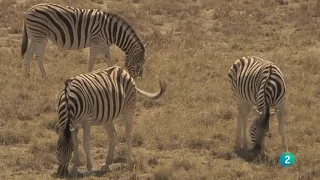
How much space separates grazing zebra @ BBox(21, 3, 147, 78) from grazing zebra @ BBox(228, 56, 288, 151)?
3966 mm

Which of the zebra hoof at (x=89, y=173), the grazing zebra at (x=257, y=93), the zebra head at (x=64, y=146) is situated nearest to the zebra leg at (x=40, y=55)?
the grazing zebra at (x=257, y=93)

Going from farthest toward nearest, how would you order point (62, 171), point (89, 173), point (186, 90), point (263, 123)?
1. point (186, 90)
2. point (263, 123)
3. point (89, 173)
4. point (62, 171)

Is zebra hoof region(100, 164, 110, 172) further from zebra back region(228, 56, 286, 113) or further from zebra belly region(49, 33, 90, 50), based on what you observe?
zebra belly region(49, 33, 90, 50)

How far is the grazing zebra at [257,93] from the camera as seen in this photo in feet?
34.0

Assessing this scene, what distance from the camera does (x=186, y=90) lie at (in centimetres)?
1468

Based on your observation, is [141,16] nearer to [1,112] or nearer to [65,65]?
[65,65]

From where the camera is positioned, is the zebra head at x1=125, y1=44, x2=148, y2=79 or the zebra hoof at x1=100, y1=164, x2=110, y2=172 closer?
the zebra hoof at x1=100, y1=164, x2=110, y2=172

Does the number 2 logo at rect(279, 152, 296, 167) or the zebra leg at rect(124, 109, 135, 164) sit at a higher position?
the zebra leg at rect(124, 109, 135, 164)

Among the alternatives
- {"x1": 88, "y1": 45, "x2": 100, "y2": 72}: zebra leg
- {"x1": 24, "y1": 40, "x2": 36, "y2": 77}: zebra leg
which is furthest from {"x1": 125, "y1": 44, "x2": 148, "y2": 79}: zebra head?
{"x1": 24, "y1": 40, "x2": 36, "y2": 77}: zebra leg

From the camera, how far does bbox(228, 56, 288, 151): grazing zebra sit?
10375 millimetres

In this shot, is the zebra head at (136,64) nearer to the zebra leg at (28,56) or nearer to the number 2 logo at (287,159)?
the zebra leg at (28,56)

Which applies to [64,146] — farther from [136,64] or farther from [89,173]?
[136,64]

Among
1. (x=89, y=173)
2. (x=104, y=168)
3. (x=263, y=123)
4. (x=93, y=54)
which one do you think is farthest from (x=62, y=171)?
(x=93, y=54)

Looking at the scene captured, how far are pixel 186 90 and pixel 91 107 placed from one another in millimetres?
5163
